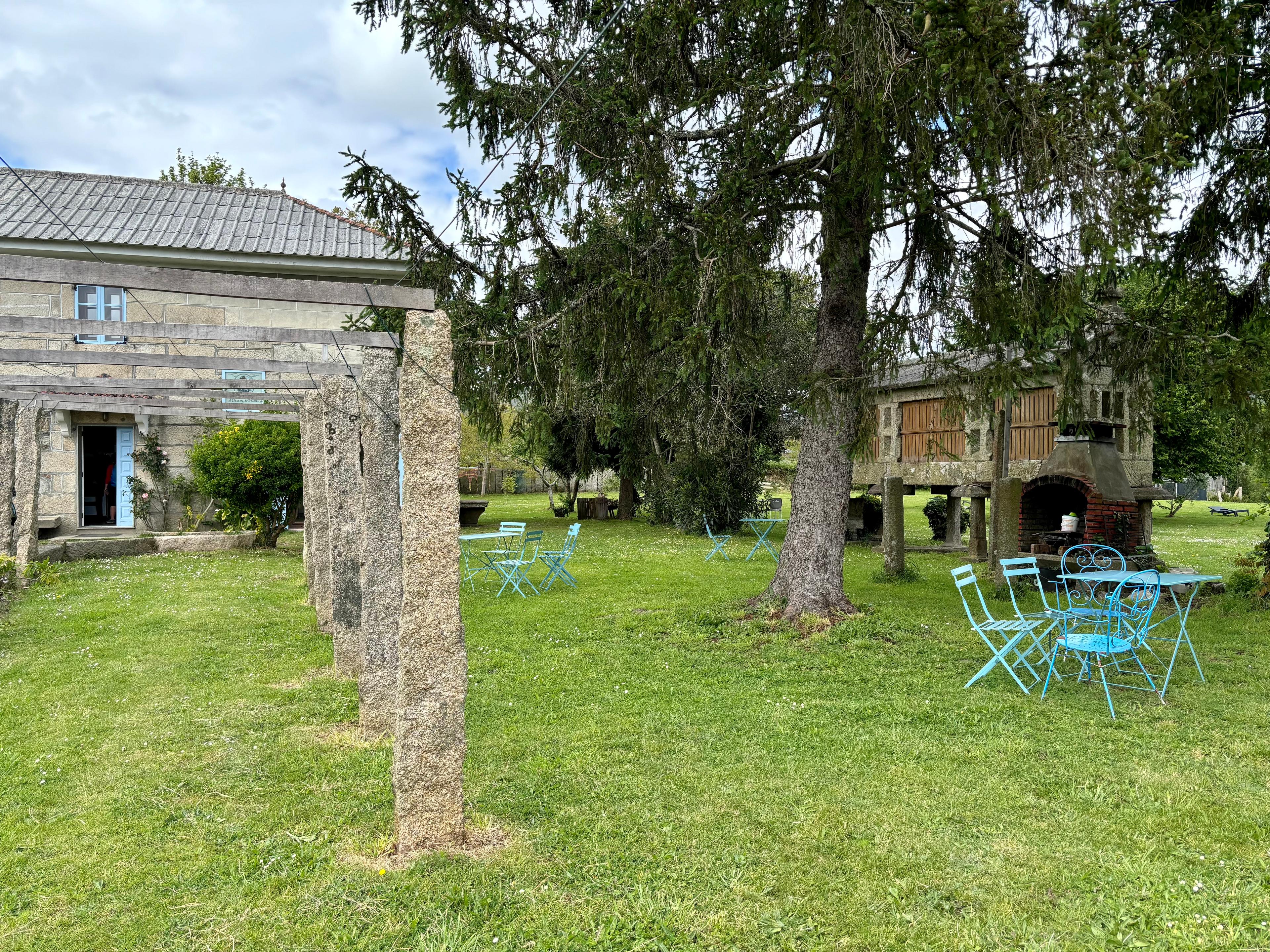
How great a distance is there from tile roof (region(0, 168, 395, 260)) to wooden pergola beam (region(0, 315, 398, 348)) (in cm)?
1022

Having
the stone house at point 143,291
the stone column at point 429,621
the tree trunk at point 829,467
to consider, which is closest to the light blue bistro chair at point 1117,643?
the tree trunk at point 829,467

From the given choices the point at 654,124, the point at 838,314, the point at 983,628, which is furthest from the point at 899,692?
the point at 654,124

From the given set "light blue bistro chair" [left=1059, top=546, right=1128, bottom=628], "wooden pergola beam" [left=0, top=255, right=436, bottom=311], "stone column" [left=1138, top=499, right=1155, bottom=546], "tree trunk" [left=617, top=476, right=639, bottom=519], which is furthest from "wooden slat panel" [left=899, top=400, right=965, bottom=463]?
"wooden pergola beam" [left=0, top=255, right=436, bottom=311]

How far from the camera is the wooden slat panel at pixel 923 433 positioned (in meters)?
17.0

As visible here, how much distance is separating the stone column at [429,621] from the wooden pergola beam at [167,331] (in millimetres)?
1918

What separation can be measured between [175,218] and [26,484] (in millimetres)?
7249

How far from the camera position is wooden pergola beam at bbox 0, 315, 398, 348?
17.5 ft

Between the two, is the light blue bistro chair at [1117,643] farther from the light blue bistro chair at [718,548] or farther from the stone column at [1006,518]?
the light blue bistro chair at [718,548]

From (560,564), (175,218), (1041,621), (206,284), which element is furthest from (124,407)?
(1041,621)

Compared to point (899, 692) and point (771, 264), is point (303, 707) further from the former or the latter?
point (771, 264)

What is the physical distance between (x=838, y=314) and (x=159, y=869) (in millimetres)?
7780

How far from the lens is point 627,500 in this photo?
26.4 metres

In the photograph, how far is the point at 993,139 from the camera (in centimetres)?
604

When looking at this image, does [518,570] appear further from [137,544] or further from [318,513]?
[137,544]
